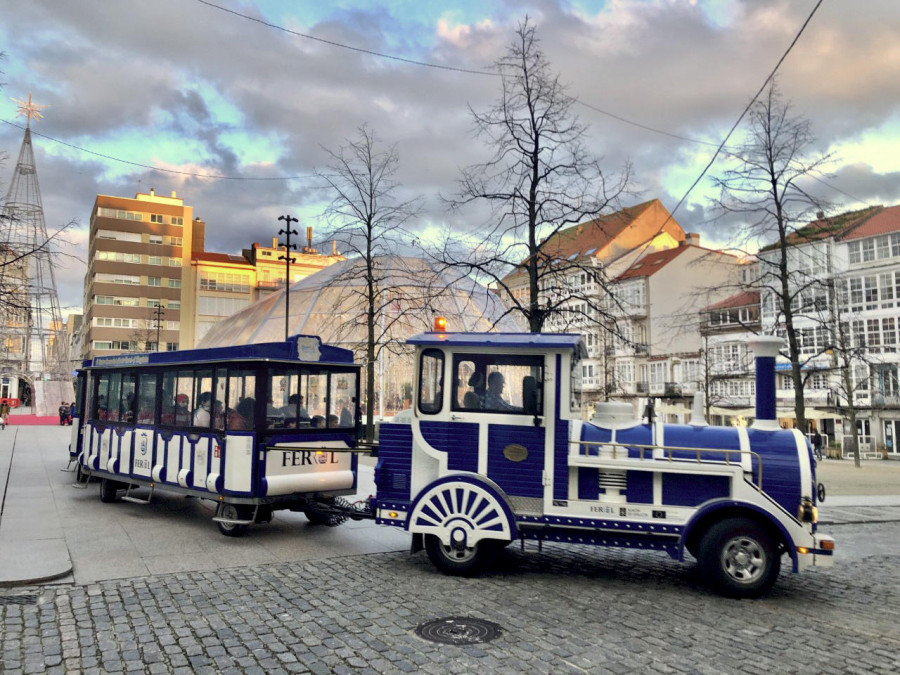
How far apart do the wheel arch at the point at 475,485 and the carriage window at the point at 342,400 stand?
3452 mm

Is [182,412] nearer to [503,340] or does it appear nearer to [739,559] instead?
[503,340]

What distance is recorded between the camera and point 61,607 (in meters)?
6.29

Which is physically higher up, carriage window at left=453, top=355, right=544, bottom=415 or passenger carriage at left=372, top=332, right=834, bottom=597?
carriage window at left=453, top=355, right=544, bottom=415

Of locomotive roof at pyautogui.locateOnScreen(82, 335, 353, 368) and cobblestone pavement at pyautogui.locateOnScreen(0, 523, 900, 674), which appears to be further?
locomotive roof at pyautogui.locateOnScreen(82, 335, 353, 368)

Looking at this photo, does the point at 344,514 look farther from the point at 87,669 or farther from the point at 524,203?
the point at 524,203

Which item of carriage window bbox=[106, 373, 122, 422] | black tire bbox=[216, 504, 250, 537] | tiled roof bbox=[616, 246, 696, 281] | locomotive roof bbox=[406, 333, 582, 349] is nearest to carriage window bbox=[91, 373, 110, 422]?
carriage window bbox=[106, 373, 122, 422]

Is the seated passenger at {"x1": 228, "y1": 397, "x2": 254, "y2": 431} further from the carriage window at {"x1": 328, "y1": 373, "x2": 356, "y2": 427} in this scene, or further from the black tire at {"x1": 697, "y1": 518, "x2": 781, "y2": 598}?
the black tire at {"x1": 697, "y1": 518, "x2": 781, "y2": 598}

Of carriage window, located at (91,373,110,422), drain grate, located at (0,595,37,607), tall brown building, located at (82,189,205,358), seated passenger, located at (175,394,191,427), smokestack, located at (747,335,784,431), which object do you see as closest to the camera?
drain grate, located at (0,595,37,607)

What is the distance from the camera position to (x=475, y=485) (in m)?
7.53

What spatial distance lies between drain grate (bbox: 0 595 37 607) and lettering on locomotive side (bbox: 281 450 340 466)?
144 inches

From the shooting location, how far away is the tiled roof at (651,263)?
64312mm

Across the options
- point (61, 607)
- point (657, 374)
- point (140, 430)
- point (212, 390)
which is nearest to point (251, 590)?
point (61, 607)

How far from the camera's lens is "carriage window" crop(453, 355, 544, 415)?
761 cm

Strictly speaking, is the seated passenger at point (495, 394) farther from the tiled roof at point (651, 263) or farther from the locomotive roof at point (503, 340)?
the tiled roof at point (651, 263)
